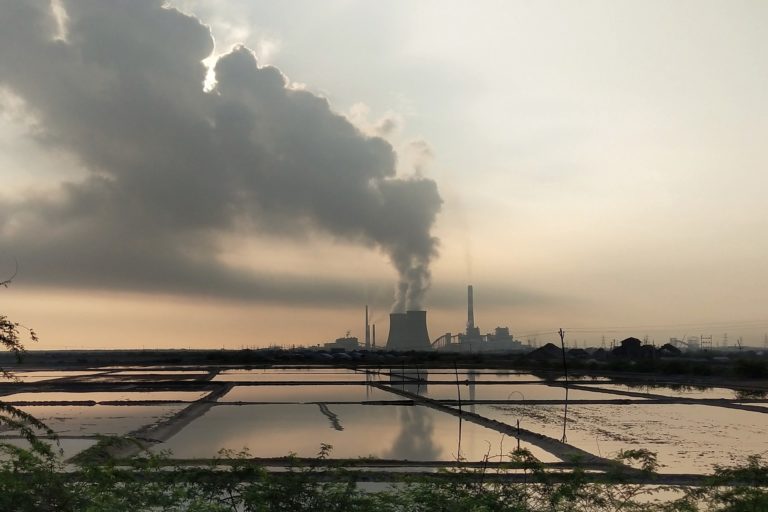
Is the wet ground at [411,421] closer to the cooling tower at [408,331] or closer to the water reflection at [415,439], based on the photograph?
the water reflection at [415,439]

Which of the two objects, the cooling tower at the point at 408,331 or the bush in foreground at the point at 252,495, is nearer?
the bush in foreground at the point at 252,495

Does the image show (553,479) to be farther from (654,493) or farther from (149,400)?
(149,400)

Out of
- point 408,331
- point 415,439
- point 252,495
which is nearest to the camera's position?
point 252,495

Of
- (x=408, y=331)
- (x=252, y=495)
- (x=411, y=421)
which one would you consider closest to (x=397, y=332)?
(x=408, y=331)

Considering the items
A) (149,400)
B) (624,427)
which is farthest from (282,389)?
(624,427)

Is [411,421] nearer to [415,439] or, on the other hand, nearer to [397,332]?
[415,439]

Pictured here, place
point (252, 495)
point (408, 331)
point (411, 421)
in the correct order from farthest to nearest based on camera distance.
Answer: point (408, 331)
point (411, 421)
point (252, 495)

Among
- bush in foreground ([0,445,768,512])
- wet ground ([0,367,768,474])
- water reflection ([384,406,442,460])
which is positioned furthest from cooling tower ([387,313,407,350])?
bush in foreground ([0,445,768,512])

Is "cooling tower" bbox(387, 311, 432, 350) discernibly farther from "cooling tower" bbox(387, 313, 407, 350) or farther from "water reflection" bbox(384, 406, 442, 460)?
"water reflection" bbox(384, 406, 442, 460)

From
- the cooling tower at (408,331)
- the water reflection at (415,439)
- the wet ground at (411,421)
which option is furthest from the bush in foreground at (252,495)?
the cooling tower at (408,331)

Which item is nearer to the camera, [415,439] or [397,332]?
[415,439]
